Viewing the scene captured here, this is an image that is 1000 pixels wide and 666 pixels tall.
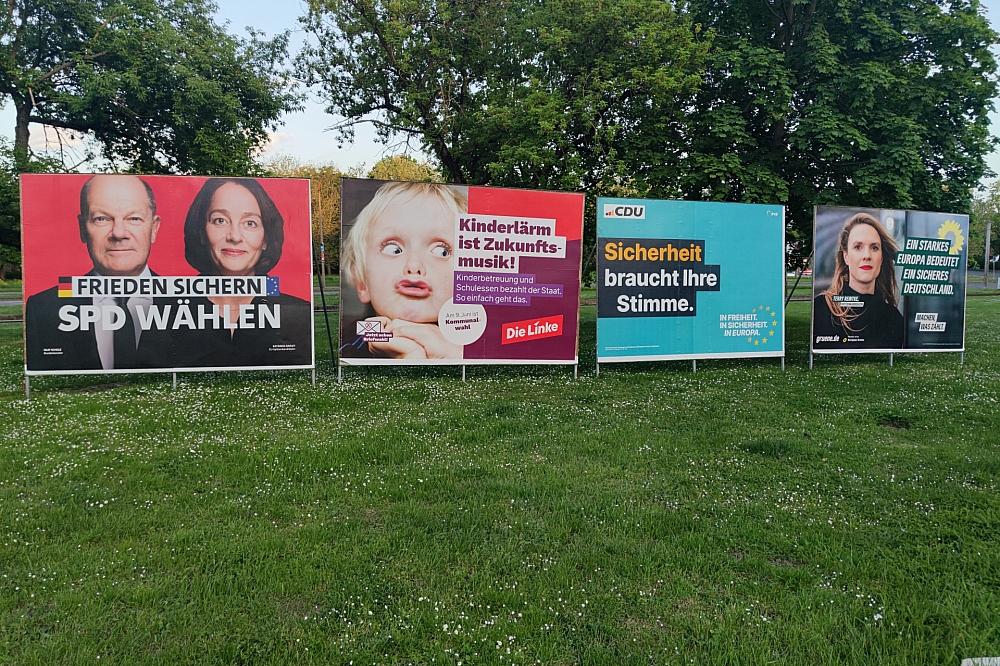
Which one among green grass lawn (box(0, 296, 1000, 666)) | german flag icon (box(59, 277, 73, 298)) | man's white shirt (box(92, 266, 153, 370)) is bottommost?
green grass lawn (box(0, 296, 1000, 666))

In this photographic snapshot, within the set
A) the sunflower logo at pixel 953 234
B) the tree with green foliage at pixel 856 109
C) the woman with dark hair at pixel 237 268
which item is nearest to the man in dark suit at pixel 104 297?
the woman with dark hair at pixel 237 268

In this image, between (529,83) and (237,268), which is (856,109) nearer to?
(529,83)

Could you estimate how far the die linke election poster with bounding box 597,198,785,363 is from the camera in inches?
398

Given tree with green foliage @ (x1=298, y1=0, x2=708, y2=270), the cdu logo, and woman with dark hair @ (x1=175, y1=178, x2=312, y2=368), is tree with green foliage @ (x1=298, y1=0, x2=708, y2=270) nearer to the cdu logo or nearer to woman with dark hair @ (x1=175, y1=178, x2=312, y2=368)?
the cdu logo

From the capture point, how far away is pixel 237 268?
29.3 ft

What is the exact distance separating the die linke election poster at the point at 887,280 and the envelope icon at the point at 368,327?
781cm

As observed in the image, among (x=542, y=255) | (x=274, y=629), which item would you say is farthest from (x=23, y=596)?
(x=542, y=255)

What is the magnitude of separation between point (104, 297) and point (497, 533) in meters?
7.60

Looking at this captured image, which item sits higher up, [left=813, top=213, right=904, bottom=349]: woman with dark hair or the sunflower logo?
the sunflower logo

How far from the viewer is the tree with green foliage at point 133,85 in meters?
16.3

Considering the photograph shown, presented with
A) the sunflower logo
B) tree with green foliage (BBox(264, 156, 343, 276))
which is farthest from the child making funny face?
tree with green foliage (BBox(264, 156, 343, 276))

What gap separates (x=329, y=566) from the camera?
11.9 feet

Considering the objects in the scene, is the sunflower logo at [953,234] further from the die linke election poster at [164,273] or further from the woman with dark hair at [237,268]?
the woman with dark hair at [237,268]

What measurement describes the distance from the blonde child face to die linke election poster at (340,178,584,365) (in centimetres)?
2
